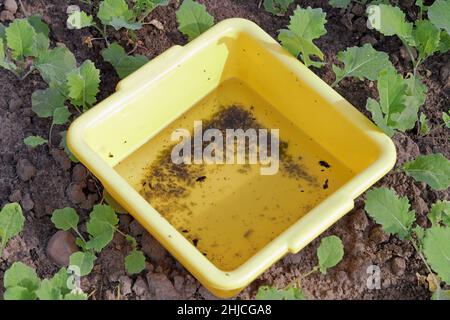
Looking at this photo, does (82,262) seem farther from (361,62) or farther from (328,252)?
(361,62)

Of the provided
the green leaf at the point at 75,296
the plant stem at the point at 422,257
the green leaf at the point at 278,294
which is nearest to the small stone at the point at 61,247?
the green leaf at the point at 75,296

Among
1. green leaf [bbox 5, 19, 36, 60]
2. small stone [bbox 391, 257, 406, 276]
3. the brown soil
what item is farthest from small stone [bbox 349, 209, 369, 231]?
green leaf [bbox 5, 19, 36, 60]

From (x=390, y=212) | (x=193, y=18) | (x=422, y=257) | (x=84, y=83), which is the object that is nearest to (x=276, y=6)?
(x=193, y=18)

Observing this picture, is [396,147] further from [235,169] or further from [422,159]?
[235,169]

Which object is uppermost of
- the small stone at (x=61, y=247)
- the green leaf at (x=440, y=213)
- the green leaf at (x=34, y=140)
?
the green leaf at (x=34, y=140)

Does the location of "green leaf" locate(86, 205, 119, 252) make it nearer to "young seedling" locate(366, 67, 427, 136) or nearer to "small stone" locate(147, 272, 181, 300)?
"small stone" locate(147, 272, 181, 300)

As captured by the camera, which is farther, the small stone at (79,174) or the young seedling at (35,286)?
the small stone at (79,174)

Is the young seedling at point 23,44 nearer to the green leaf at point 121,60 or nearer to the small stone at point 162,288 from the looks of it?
the green leaf at point 121,60
